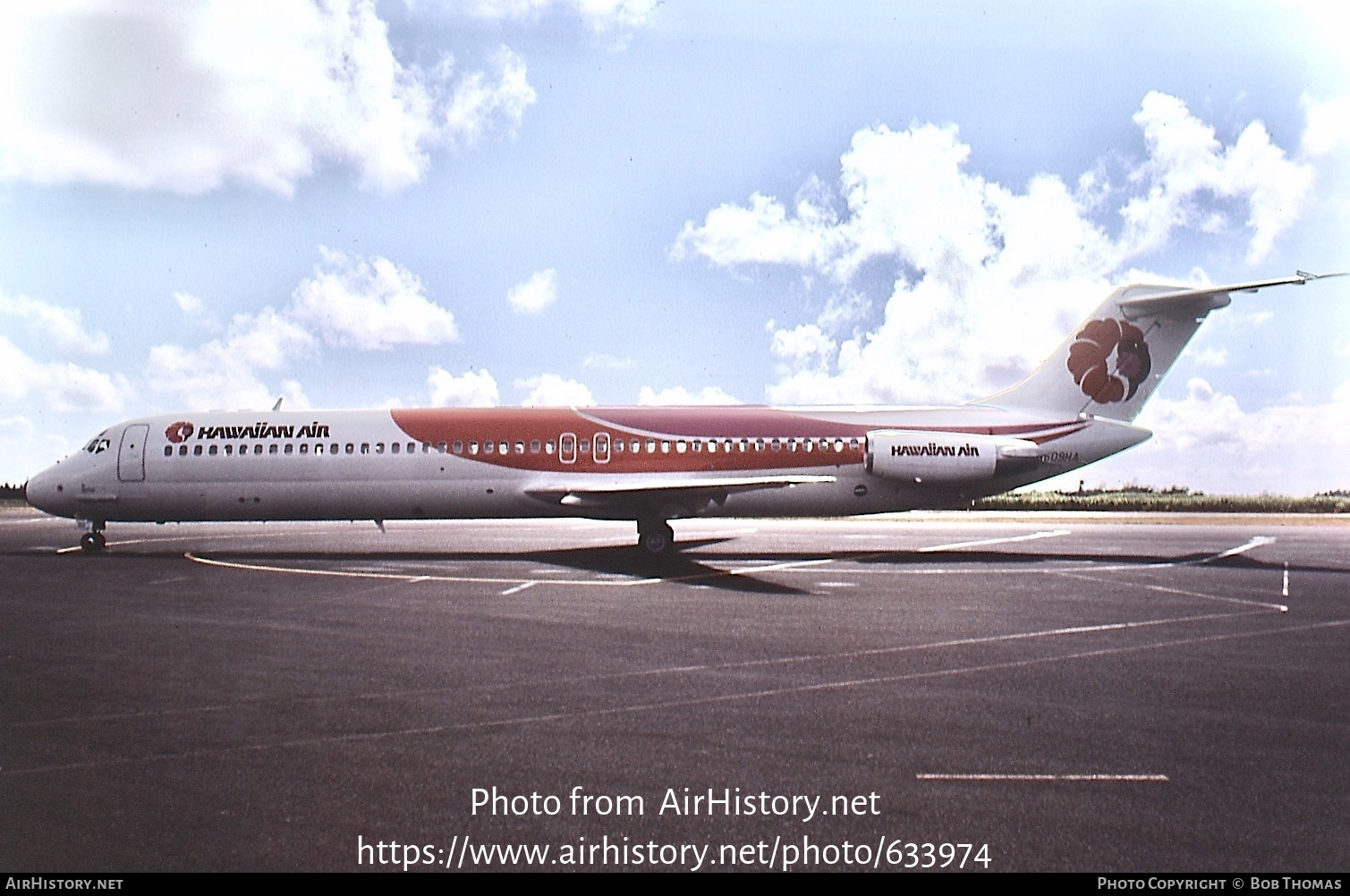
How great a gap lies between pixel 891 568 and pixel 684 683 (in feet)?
36.9

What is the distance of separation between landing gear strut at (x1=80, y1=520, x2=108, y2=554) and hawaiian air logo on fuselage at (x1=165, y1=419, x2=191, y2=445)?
9.15 feet

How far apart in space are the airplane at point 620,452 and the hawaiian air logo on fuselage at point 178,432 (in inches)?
1.6

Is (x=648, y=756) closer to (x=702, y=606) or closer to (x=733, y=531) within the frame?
(x=702, y=606)

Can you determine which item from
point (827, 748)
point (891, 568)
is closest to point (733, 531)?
point (891, 568)

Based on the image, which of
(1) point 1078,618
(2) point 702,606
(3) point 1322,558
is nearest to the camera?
(1) point 1078,618

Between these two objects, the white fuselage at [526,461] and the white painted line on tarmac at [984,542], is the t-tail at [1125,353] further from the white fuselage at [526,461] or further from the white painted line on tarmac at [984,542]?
the white painted line on tarmac at [984,542]

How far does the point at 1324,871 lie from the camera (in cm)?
455

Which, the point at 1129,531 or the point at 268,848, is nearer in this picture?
the point at 268,848

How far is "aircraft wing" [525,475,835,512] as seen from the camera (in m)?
20.3

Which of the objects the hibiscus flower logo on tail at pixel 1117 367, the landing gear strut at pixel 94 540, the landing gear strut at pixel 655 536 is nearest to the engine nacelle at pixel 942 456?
the hibiscus flower logo on tail at pixel 1117 367

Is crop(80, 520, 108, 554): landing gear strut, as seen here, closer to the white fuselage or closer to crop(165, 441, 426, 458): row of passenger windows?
the white fuselage

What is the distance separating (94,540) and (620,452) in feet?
43.4

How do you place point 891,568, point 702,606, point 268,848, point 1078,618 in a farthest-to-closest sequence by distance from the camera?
1. point 891,568
2. point 702,606
3. point 1078,618
4. point 268,848

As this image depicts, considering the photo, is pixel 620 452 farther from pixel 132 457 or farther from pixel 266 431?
pixel 132 457
